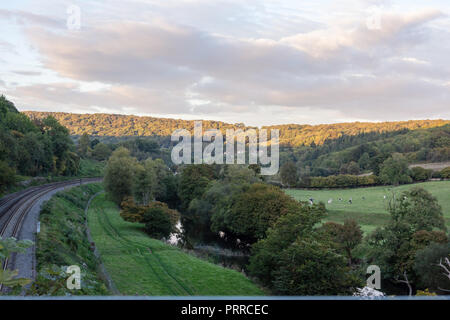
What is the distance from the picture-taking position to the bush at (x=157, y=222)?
80.6 ft

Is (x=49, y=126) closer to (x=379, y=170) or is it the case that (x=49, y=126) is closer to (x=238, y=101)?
(x=238, y=101)

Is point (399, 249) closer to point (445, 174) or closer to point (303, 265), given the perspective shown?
point (303, 265)

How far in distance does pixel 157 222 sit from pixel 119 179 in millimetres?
7975

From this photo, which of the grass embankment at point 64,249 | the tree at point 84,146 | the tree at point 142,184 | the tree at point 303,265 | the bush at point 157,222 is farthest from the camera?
the tree at point 84,146

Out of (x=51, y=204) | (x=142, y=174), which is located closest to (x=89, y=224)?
(x=51, y=204)

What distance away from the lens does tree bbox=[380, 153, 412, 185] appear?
149 feet

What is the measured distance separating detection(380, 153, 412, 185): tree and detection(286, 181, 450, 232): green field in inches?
45.1

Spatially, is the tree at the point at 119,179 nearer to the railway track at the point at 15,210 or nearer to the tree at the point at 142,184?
Answer: the tree at the point at 142,184

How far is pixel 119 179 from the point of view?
100 ft

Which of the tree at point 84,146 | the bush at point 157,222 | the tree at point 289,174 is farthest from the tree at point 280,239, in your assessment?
the tree at point 84,146

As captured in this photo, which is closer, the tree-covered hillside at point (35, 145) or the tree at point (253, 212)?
the tree at point (253, 212)

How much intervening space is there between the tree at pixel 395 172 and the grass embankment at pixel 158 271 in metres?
36.0

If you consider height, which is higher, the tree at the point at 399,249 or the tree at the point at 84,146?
the tree at the point at 84,146

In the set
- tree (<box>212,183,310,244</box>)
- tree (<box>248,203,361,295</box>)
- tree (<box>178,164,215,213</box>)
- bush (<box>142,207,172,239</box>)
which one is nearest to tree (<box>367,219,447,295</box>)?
tree (<box>248,203,361,295</box>)
